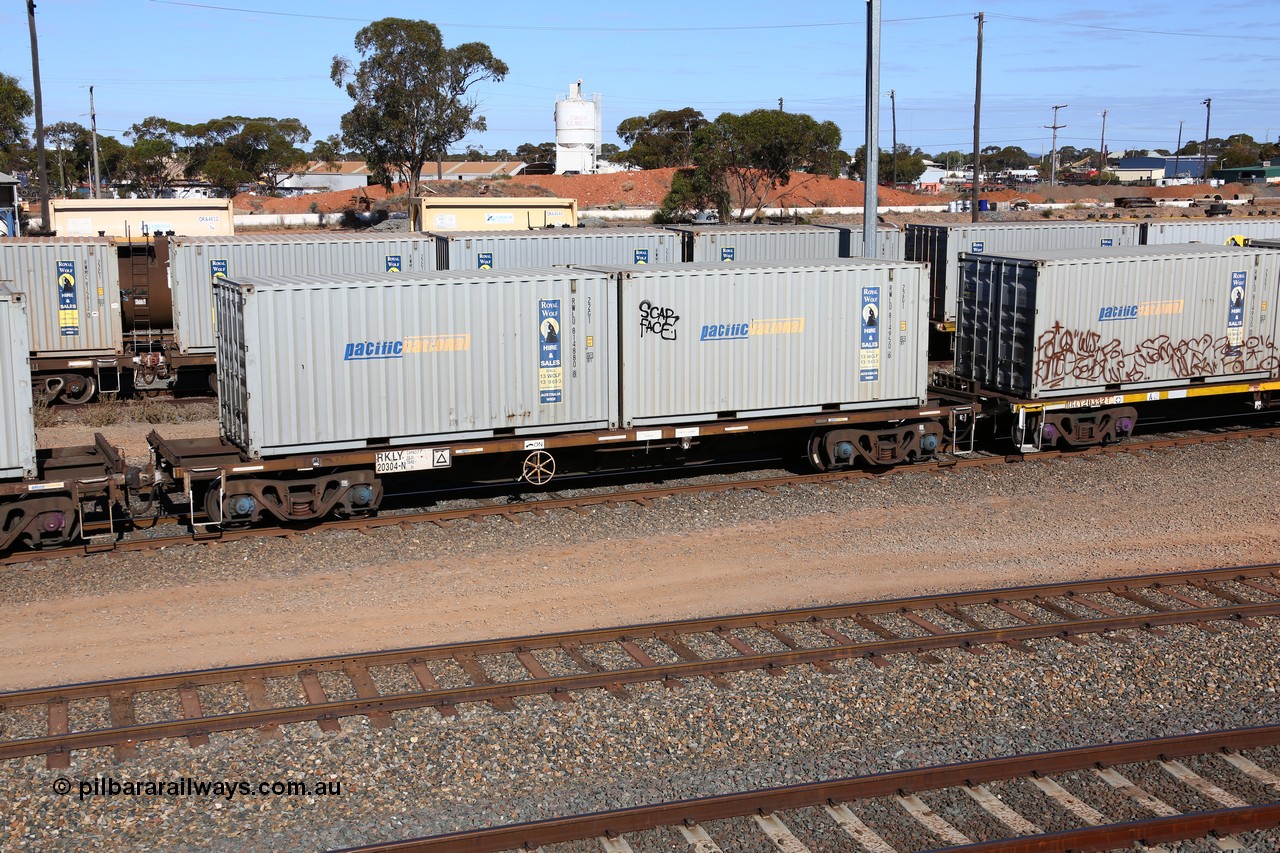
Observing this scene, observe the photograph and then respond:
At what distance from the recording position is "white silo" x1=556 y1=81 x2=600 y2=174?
336 feet

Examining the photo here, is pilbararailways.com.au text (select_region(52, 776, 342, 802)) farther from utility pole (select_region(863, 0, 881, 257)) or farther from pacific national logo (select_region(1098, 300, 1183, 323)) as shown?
utility pole (select_region(863, 0, 881, 257))

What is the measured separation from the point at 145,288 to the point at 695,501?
46.5 ft

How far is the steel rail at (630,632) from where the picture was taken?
30.8 feet

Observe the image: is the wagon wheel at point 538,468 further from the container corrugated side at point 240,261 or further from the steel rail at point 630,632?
the container corrugated side at point 240,261

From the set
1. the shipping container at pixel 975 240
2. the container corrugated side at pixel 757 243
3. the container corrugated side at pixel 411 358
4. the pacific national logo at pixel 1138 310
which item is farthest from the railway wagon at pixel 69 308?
the pacific national logo at pixel 1138 310

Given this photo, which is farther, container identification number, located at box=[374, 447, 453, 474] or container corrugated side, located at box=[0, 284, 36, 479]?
container identification number, located at box=[374, 447, 453, 474]

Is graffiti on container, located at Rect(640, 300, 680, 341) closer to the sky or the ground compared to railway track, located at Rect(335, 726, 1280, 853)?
closer to the sky

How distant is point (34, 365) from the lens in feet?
73.9

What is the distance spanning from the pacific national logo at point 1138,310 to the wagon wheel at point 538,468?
8983mm

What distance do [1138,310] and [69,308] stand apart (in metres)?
19.3

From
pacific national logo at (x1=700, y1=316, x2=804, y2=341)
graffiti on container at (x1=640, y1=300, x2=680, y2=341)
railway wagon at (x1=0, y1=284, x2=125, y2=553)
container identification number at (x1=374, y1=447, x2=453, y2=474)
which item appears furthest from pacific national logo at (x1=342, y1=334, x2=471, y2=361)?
pacific national logo at (x1=700, y1=316, x2=804, y2=341)

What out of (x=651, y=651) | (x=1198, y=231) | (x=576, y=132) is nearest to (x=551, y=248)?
(x=1198, y=231)

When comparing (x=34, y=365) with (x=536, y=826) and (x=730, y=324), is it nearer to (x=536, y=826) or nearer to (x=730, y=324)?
(x=730, y=324)

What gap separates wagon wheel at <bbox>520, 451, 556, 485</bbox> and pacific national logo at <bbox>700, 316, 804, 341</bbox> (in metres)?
2.65
